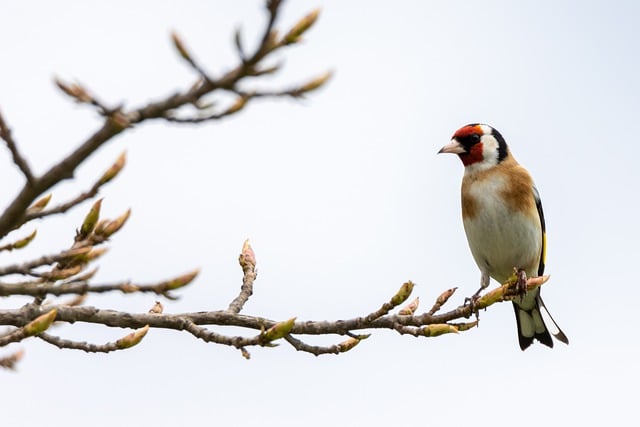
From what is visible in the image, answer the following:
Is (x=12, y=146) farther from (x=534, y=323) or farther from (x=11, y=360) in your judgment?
(x=534, y=323)

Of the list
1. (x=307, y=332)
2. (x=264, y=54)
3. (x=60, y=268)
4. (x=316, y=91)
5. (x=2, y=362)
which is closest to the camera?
(x=264, y=54)

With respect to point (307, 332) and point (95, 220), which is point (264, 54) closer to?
point (95, 220)

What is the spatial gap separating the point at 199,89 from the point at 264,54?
0.53 ft

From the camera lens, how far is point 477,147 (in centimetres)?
892

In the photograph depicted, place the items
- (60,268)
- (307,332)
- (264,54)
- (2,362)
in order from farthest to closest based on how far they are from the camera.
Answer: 1. (307,332)
2. (2,362)
3. (60,268)
4. (264,54)

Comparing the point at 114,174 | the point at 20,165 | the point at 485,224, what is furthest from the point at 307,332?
the point at 485,224

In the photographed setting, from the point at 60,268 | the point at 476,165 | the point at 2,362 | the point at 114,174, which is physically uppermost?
the point at 476,165

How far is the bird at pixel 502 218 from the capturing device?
27.3 ft

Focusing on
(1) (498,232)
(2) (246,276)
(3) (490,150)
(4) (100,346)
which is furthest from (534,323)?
(4) (100,346)

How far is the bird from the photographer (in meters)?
8.34

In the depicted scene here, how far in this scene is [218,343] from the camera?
12.8 feet

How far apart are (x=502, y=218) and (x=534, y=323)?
4.12 feet

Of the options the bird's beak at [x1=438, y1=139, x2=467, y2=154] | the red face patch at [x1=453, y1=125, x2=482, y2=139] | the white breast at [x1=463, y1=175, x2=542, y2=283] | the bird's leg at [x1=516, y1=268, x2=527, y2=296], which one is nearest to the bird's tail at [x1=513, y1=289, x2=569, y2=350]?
the white breast at [x1=463, y1=175, x2=542, y2=283]

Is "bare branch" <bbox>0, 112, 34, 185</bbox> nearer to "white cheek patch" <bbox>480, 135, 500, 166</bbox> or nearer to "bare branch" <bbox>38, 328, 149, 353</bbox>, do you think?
"bare branch" <bbox>38, 328, 149, 353</bbox>
